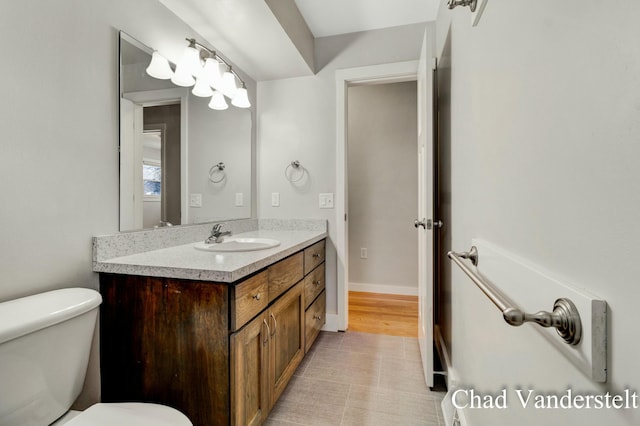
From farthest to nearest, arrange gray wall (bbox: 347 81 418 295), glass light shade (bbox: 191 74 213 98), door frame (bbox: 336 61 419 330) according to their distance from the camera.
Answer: gray wall (bbox: 347 81 418 295)
door frame (bbox: 336 61 419 330)
glass light shade (bbox: 191 74 213 98)

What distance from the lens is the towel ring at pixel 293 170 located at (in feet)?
7.93

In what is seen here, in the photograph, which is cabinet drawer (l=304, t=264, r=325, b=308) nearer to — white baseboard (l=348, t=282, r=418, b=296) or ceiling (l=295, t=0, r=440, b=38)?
white baseboard (l=348, t=282, r=418, b=296)

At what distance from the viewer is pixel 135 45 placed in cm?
134

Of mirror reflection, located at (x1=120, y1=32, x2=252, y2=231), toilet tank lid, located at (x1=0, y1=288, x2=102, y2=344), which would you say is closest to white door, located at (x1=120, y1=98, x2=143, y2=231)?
mirror reflection, located at (x1=120, y1=32, x2=252, y2=231)

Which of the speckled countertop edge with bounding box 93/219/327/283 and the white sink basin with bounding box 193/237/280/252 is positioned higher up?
the white sink basin with bounding box 193/237/280/252

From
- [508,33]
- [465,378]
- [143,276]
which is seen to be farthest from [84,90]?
[465,378]

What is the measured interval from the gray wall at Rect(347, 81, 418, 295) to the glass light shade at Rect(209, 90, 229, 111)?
1717mm

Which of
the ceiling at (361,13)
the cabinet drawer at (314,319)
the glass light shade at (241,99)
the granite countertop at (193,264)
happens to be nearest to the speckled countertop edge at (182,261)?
the granite countertop at (193,264)

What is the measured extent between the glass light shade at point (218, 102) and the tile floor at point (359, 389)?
5.78ft

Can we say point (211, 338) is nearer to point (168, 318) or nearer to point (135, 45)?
point (168, 318)

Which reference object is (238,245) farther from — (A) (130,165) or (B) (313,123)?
(B) (313,123)

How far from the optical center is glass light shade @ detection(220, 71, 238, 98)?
198cm

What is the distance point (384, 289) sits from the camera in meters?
3.34

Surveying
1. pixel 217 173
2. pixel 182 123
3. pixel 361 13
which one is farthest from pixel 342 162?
pixel 182 123
